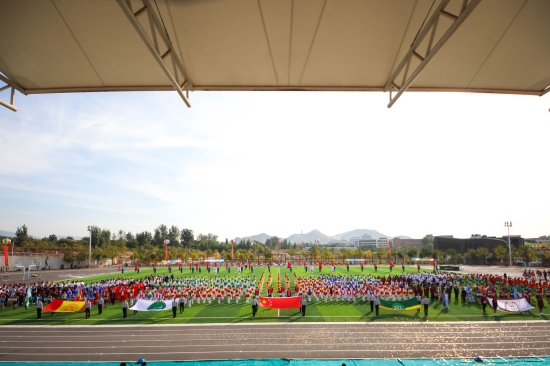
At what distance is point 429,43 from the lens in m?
4.86

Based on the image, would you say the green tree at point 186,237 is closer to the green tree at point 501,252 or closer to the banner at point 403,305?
the green tree at point 501,252

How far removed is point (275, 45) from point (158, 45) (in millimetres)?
1919

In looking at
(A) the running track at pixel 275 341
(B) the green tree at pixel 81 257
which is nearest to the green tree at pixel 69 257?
(B) the green tree at pixel 81 257

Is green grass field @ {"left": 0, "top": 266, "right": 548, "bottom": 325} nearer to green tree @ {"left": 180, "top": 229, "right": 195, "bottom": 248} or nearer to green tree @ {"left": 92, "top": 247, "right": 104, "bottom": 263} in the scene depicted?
green tree @ {"left": 92, "top": 247, "right": 104, "bottom": 263}

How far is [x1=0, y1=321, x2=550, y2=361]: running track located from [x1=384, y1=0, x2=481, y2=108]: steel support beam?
1049cm

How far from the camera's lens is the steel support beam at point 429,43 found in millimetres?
4102

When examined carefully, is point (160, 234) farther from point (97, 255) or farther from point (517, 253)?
point (517, 253)

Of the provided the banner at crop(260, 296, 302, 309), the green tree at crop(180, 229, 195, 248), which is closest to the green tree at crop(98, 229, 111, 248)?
the green tree at crop(180, 229, 195, 248)

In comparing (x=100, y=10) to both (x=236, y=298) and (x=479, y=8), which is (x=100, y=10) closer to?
(x=479, y=8)

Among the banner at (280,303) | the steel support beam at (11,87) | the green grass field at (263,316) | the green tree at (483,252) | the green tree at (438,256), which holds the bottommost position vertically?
the green tree at (438,256)

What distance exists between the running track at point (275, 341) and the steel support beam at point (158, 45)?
34.1ft

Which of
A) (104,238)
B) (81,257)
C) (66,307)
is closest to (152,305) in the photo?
(66,307)

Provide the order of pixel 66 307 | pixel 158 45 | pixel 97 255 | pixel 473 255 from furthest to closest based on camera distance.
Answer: pixel 473 255 → pixel 97 255 → pixel 66 307 → pixel 158 45

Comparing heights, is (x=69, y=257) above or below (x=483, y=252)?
above
